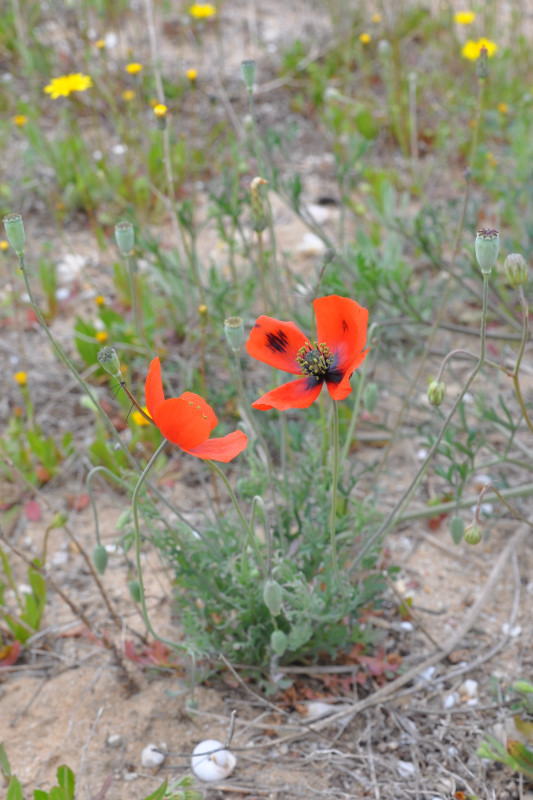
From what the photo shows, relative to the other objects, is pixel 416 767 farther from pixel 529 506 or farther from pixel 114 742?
pixel 529 506

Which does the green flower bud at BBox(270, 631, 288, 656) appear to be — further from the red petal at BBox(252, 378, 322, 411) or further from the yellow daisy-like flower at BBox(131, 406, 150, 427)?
the yellow daisy-like flower at BBox(131, 406, 150, 427)

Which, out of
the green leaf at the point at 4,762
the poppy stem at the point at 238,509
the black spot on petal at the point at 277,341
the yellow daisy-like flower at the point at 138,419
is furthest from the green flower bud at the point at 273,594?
the yellow daisy-like flower at the point at 138,419

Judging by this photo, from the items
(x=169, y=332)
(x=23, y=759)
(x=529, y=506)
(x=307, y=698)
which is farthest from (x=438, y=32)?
(x=23, y=759)

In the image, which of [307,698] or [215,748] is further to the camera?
[307,698]

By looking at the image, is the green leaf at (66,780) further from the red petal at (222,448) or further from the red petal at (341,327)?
the red petal at (341,327)

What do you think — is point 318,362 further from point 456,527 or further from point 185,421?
point 456,527

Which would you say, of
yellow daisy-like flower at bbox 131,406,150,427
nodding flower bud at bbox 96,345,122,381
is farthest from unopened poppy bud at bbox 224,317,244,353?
yellow daisy-like flower at bbox 131,406,150,427
